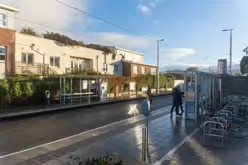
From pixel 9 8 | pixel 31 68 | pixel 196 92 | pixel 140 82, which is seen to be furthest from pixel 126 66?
pixel 196 92

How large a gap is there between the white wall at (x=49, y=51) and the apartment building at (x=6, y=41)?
1.98ft

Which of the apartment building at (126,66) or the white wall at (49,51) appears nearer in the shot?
the white wall at (49,51)

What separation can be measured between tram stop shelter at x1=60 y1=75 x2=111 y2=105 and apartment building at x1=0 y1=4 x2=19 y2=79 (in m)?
6.78

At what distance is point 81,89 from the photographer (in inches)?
710

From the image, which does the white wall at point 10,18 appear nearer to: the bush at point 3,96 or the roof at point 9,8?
the roof at point 9,8

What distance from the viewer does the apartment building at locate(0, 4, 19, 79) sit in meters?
19.3

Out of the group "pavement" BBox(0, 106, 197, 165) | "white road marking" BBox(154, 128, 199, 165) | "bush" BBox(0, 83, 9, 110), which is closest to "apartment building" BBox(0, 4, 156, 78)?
"bush" BBox(0, 83, 9, 110)

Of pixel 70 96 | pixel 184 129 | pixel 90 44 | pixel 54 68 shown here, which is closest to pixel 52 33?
pixel 54 68

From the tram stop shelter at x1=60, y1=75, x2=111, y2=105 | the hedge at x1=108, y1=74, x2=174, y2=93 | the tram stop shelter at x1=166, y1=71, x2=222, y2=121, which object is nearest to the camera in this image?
the tram stop shelter at x1=166, y1=71, x2=222, y2=121

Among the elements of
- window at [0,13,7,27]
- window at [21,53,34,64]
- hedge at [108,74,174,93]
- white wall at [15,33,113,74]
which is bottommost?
hedge at [108,74,174,93]

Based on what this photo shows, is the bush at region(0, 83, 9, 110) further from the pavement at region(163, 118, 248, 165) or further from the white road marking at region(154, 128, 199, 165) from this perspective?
the pavement at region(163, 118, 248, 165)

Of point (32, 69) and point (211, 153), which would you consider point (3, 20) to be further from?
point (211, 153)

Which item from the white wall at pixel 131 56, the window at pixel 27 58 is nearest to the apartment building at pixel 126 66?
the white wall at pixel 131 56

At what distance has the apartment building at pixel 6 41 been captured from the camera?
63.5 ft
